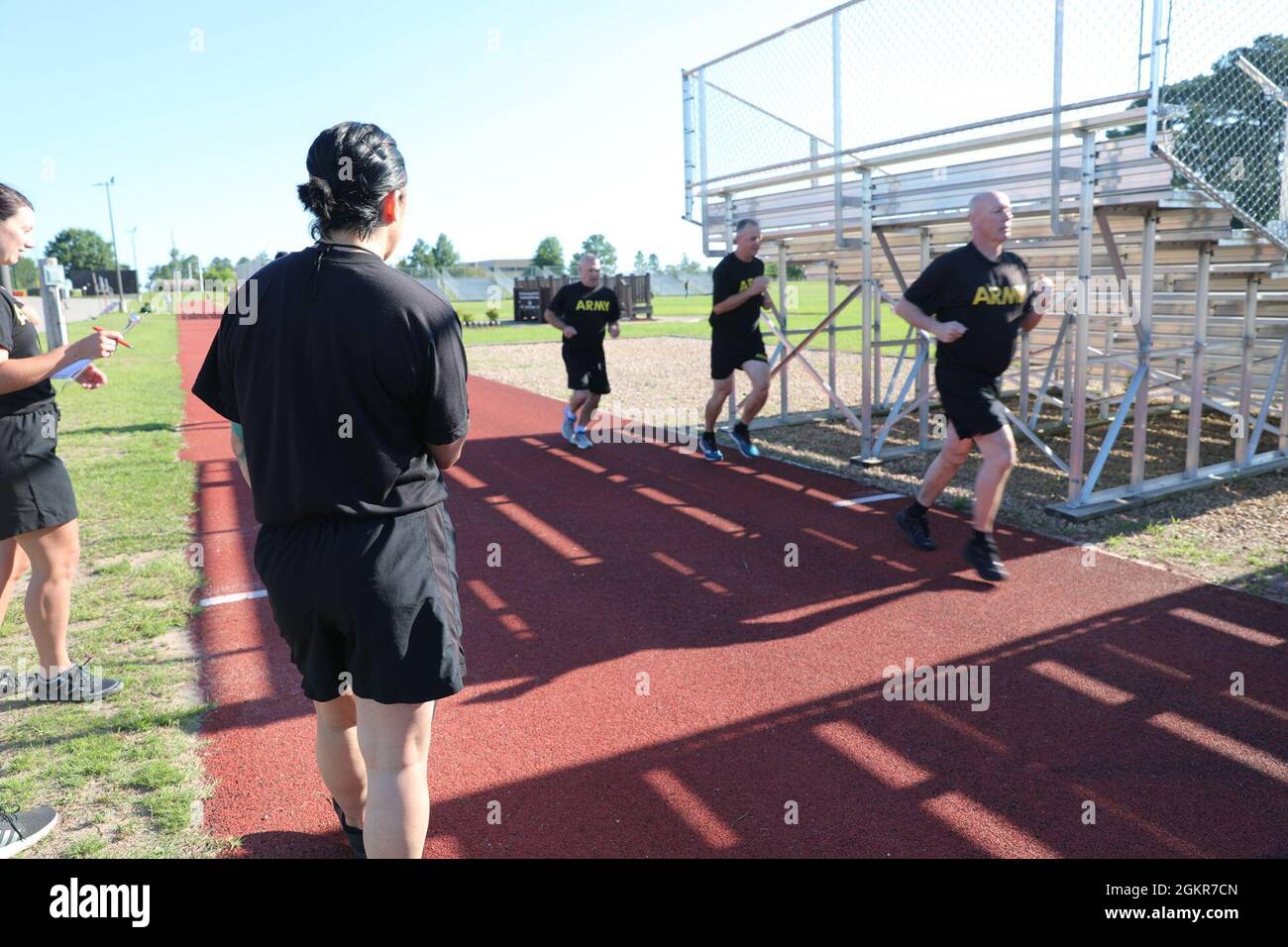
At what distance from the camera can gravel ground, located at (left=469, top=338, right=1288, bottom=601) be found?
221 inches

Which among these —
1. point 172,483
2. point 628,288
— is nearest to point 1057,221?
point 172,483

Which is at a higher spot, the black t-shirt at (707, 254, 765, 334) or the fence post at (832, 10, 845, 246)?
the fence post at (832, 10, 845, 246)

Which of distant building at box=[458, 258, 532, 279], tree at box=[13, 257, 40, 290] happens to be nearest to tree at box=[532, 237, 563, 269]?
distant building at box=[458, 258, 532, 279]

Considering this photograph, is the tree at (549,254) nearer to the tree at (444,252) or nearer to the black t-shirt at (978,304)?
the tree at (444,252)

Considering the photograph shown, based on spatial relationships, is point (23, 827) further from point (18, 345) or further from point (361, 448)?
point (361, 448)

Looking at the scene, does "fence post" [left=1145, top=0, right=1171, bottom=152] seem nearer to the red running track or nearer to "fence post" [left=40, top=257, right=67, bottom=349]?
the red running track

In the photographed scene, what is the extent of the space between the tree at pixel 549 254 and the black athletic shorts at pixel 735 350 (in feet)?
234

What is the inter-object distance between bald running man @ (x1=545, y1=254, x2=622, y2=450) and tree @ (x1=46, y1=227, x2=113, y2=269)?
343 feet

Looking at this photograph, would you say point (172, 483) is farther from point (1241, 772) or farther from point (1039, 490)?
point (1241, 772)

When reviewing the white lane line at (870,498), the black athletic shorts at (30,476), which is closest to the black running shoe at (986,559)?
the white lane line at (870,498)

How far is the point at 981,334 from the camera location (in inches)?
213

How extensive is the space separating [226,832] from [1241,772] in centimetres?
355
